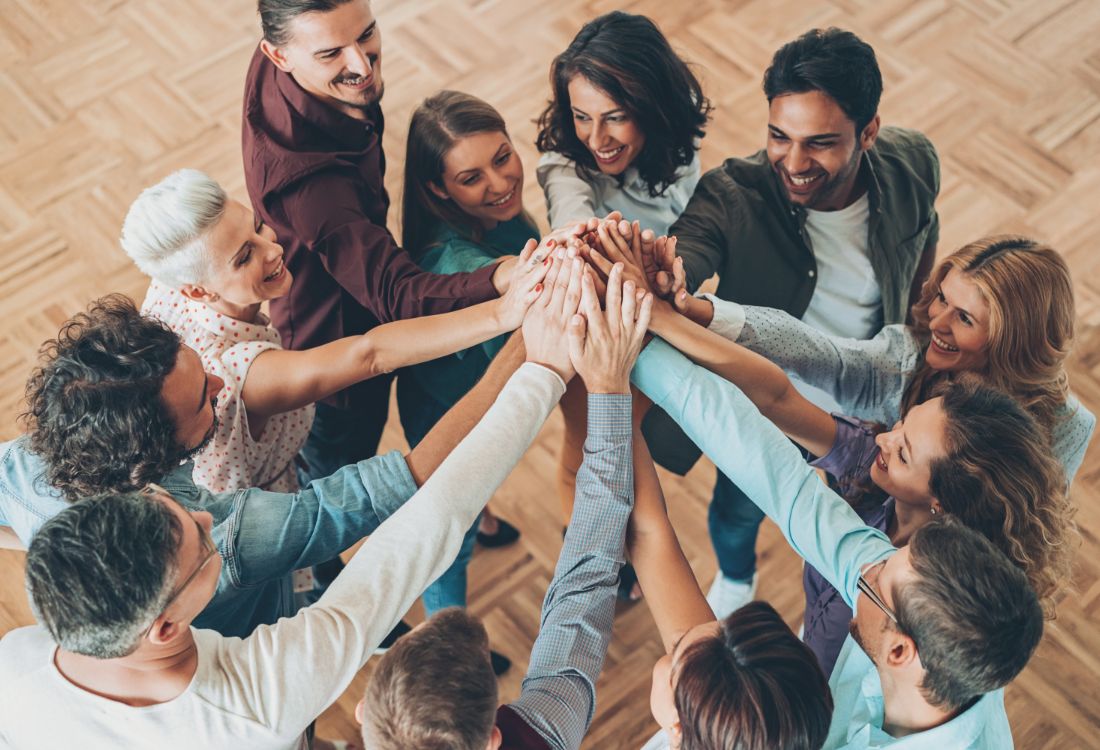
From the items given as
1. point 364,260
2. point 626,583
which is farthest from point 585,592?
point 626,583

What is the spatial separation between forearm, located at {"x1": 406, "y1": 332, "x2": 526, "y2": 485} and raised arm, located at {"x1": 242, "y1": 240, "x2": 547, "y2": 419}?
55mm

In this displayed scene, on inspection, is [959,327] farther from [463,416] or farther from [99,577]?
[99,577]

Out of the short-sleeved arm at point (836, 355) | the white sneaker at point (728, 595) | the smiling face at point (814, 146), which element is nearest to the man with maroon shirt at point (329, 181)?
the short-sleeved arm at point (836, 355)

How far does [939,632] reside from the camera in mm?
1363

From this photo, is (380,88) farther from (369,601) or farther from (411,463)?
(369,601)

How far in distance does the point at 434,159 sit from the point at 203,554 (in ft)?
3.63

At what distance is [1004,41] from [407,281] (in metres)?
3.09

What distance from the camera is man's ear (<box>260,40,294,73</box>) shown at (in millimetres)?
2084

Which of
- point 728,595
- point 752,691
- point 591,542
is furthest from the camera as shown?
point 728,595

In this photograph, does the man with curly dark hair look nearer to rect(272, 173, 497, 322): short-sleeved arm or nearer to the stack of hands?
the stack of hands

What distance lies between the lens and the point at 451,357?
7.12 feet

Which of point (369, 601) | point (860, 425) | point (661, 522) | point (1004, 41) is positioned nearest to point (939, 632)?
point (661, 522)

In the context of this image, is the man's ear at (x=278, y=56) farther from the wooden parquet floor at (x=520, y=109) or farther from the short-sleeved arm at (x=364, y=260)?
the wooden parquet floor at (x=520, y=109)

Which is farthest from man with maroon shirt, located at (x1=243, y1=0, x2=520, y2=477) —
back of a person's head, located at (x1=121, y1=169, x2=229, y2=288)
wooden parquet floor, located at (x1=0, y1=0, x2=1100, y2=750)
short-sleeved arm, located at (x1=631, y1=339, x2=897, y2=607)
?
wooden parquet floor, located at (x1=0, y1=0, x2=1100, y2=750)
